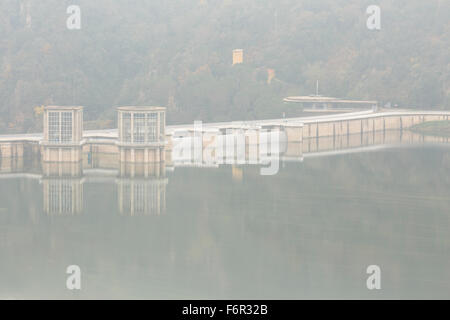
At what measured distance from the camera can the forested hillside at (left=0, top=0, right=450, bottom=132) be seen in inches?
4075

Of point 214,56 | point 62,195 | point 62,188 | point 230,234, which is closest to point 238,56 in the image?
point 214,56

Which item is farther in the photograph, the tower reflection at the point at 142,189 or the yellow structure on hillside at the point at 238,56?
the yellow structure on hillside at the point at 238,56

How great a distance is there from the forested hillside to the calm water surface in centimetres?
4271

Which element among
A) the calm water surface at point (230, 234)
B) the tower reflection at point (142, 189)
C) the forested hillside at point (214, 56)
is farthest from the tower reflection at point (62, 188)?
the forested hillside at point (214, 56)

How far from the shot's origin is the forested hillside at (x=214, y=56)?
10350 cm

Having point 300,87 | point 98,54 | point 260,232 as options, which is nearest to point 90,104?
point 98,54

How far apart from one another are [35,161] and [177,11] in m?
65.3

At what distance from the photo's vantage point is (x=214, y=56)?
114812 mm

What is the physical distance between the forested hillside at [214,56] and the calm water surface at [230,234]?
140ft

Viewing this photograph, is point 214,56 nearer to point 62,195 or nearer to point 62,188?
point 62,188

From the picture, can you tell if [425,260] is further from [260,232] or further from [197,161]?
[197,161]

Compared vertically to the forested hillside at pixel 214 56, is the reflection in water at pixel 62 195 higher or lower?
lower

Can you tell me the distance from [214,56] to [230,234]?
2878 inches

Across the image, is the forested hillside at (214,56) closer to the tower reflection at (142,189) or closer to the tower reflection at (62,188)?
the tower reflection at (62,188)
